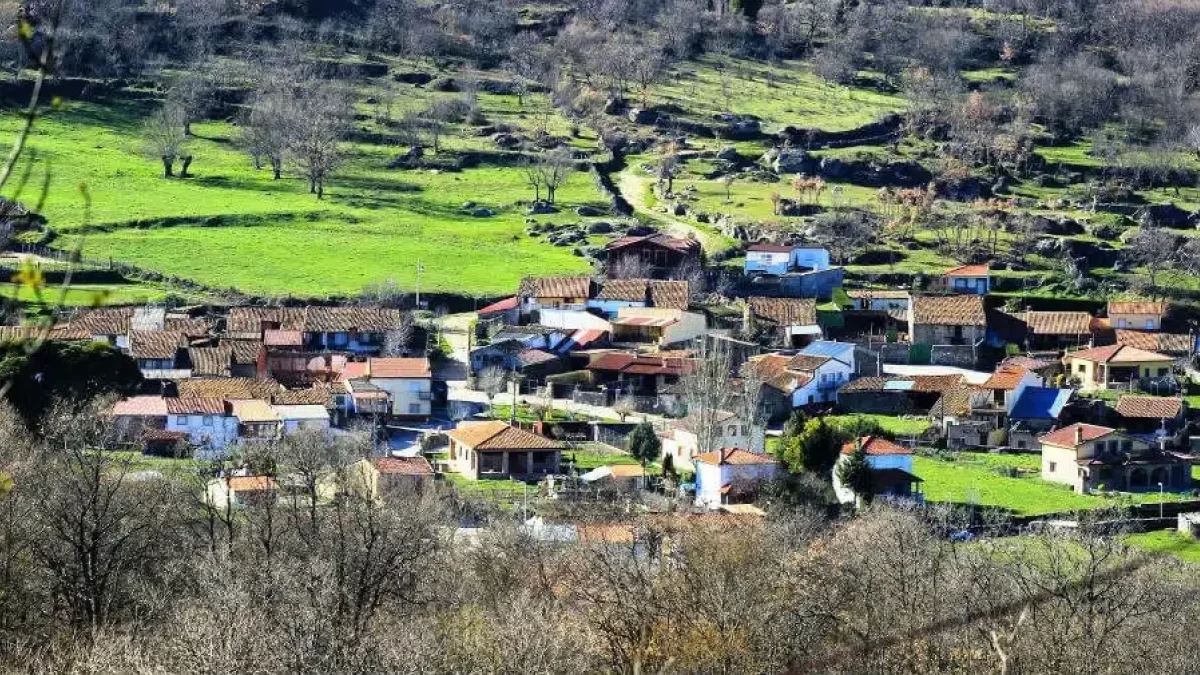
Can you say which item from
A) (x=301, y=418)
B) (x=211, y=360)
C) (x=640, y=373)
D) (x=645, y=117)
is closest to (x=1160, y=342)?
(x=640, y=373)

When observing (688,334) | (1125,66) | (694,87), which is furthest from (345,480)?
(1125,66)

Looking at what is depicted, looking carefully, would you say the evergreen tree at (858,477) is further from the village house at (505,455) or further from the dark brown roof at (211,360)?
the dark brown roof at (211,360)

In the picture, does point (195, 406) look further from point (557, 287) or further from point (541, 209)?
point (541, 209)

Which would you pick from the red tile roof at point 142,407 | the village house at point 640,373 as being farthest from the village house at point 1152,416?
the red tile roof at point 142,407

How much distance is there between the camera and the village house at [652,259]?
6259cm

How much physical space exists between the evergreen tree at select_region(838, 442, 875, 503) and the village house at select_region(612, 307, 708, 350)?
47.1ft

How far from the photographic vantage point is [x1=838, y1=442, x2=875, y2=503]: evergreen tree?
41812 mm

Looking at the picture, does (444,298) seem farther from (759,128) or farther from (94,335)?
(759,128)

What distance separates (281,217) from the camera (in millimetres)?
71562

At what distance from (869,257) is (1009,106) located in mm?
28247

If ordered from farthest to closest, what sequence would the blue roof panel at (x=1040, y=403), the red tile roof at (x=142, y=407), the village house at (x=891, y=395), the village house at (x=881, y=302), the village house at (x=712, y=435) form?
the village house at (x=881, y=302) → the village house at (x=891, y=395) → the blue roof panel at (x=1040, y=403) → the village house at (x=712, y=435) → the red tile roof at (x=142, y=407)

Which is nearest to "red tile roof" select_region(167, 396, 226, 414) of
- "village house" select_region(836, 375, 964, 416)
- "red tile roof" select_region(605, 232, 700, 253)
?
"village house" select_region(836, 375, 964, 416)

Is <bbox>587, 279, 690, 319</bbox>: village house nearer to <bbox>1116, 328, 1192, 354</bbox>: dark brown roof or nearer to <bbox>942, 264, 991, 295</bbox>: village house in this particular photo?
<bbox>942, 264, 991, 295</bbox>: village house

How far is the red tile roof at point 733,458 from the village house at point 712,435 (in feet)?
5.44
